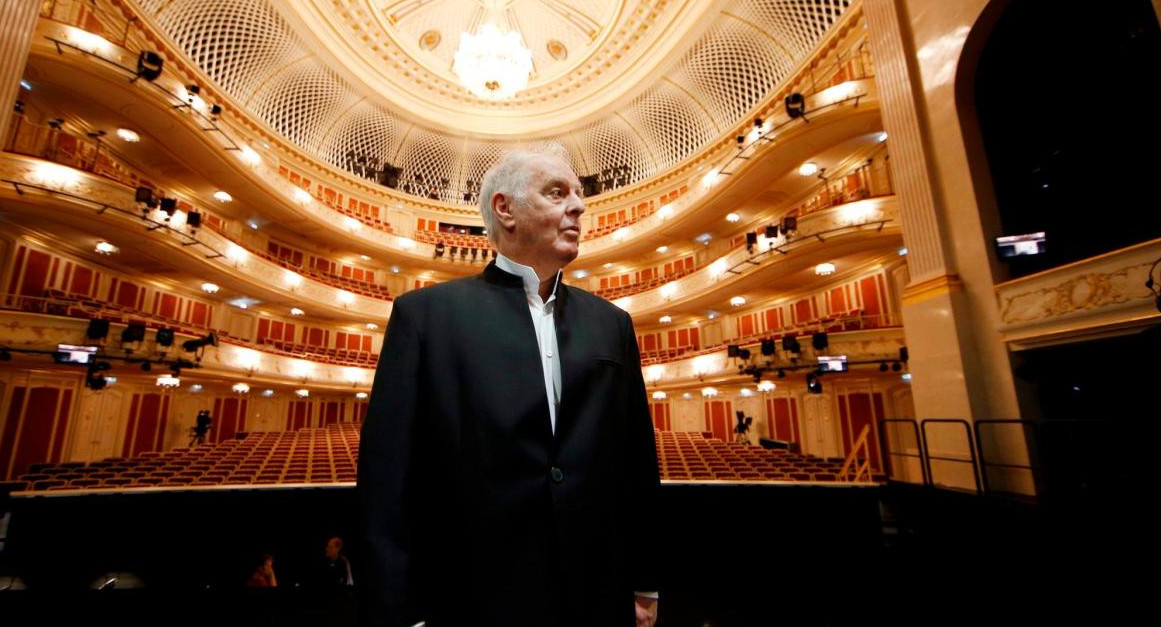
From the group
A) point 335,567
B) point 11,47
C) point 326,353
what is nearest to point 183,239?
point 11,47

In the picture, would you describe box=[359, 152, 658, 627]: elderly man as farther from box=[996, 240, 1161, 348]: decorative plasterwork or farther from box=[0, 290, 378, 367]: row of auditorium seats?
box=[0, 290, 378, 367]: row of auditorium seats

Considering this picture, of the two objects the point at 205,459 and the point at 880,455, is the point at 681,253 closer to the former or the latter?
the point at 880,455

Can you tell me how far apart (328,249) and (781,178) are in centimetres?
1920

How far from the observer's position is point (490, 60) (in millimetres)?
19531

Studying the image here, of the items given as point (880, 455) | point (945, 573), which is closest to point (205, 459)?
point (945, 573)

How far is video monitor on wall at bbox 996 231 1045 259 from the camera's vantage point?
581 centimetres

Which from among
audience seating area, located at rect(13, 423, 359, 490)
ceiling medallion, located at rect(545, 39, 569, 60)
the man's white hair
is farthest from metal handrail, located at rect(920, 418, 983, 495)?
ceiling medallion, located at rect(545, 39, 569, 60)

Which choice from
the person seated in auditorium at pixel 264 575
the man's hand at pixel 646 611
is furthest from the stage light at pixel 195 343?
the man's hand at pixel 646 611

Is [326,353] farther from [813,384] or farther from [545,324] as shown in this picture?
[545,324]

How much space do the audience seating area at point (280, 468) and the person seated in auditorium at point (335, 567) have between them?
3.53 m

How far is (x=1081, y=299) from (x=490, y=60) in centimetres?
2008

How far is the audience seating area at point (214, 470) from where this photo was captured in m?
7.76

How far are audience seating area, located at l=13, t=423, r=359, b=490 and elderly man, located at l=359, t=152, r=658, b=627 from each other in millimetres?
7129

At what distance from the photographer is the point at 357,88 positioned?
68.3ft
